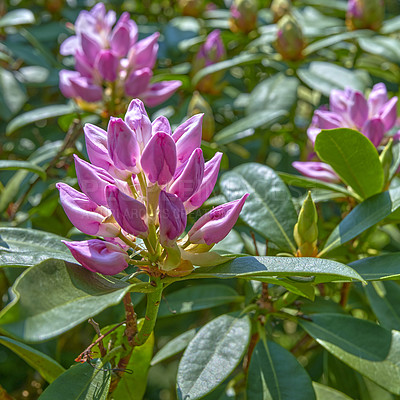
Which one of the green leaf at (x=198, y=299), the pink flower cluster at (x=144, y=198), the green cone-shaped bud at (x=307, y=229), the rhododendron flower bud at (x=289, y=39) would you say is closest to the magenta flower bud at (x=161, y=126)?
the pink flower cluster at (x=144, y=198)

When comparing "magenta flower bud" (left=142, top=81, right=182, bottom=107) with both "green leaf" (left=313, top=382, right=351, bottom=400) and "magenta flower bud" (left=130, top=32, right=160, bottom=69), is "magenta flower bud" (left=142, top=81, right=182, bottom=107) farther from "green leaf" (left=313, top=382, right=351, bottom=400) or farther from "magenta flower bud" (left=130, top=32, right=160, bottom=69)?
"green leaf" (left=313, top=382, right=351, bottom=400)

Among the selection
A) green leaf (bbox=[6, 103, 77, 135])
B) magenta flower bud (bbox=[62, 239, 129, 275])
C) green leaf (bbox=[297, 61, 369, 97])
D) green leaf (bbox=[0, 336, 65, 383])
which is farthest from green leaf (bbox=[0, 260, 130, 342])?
green leaf (bbox=[297, 61, 369, 97])

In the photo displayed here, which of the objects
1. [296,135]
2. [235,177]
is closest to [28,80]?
[296,135]

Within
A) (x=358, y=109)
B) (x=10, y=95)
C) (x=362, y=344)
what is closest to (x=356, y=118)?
(x=358, y=109)

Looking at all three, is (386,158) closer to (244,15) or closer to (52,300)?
(52,300)

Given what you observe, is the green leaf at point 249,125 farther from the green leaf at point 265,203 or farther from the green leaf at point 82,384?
the green leaf at point 82,384
